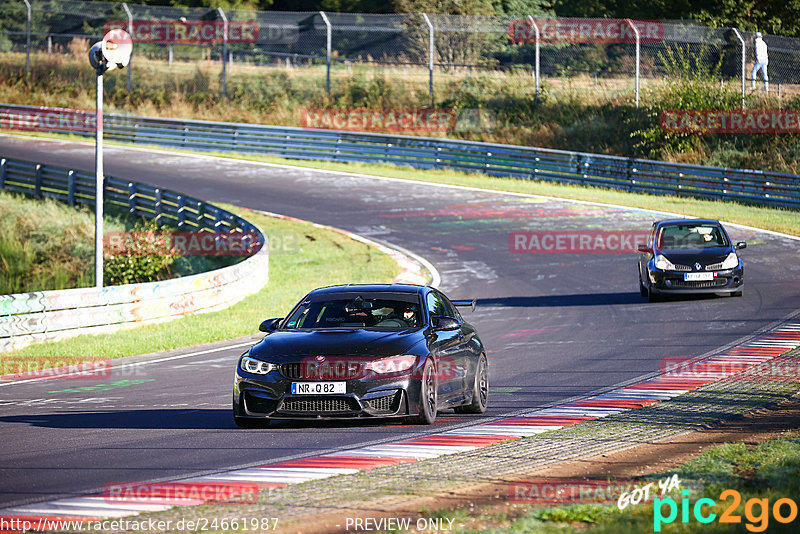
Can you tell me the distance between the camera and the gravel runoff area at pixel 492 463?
7117 mm

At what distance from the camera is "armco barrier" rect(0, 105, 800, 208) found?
3728 centimetres

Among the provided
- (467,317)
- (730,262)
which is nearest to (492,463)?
(467,317)

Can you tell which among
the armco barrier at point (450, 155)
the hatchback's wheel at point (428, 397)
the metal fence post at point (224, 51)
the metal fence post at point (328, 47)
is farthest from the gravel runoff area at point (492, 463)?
the metal fence post at point (224, 51)

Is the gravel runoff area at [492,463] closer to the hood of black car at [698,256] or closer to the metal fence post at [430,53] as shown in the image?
the hood of black car at [698,256]

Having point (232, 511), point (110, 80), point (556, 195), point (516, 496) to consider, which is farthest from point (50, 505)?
point (110, 80)

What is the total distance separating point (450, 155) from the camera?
143ft

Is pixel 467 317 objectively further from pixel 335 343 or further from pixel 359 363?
pixel 359 363

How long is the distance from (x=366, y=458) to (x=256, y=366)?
6.44ft

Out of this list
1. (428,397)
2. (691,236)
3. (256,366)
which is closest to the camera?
(256,366)

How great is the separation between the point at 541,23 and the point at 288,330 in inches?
1389

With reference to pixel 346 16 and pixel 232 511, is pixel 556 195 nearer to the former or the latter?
pixel 346 16

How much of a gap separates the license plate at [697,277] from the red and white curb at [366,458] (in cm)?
658

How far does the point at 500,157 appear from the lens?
4228 centimetres

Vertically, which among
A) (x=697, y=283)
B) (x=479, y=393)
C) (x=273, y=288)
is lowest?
(x=273, y=288)
